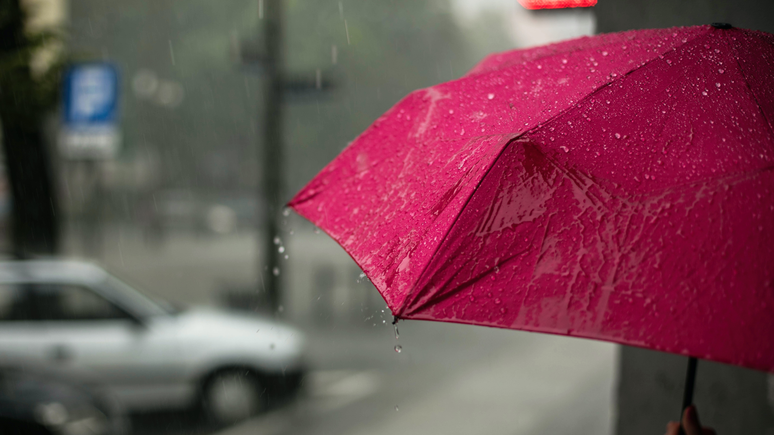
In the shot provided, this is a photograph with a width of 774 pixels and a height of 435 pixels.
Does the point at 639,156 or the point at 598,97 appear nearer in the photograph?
the point at 639,156

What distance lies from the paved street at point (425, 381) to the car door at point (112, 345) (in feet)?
1.05

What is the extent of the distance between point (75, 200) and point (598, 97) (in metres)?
31.1

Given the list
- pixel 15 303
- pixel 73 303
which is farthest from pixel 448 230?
pixel 15 303

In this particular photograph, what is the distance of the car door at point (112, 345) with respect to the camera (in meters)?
5.37

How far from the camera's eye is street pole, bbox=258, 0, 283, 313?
25.3 ft

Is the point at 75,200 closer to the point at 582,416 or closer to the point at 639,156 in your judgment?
the point at 582,416

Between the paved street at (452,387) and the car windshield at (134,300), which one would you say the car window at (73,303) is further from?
the paved street at (452,387)

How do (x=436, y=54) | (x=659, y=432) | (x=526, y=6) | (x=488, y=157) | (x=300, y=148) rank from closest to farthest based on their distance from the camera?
(x=488, y=157) → (x=659, y=432) → (x=526, y=6) → (x=436, y=54) → (x=300, y=148)

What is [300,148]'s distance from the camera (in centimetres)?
2278

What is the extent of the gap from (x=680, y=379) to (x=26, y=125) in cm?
670

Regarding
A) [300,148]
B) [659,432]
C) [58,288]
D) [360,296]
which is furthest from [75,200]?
[659,432]

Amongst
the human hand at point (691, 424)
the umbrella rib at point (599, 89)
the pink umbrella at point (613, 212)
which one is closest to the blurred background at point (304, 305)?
the pink umbrella at point (613, 212)

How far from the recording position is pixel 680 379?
279cm

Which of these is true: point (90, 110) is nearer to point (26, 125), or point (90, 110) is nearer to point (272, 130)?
point (26, 125)
